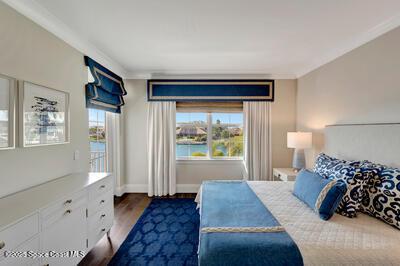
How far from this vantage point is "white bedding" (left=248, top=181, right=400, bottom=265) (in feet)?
4.00

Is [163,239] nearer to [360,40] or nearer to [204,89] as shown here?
[204,89]

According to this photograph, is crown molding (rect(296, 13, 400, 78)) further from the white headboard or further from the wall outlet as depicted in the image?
the wall outlet

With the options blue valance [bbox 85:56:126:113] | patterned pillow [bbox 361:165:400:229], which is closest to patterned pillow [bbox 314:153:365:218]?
patterned pillow [bbox 361:165:400:229]

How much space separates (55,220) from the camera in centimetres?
150

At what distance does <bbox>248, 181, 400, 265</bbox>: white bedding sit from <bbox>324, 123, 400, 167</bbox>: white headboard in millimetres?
696

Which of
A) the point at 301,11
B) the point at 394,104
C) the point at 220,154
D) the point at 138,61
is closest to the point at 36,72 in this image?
the point at 138,61

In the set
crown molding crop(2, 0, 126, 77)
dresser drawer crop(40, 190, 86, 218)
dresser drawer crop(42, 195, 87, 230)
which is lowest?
dresser drawer crop(42, 195, 87, 230)

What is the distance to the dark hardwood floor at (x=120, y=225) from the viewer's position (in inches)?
80.7

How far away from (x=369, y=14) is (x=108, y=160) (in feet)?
13.5

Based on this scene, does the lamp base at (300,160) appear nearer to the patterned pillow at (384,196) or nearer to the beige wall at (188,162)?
the beige wall at (188,162)

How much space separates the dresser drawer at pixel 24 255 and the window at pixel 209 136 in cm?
285

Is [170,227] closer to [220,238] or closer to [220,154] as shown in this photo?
[220,238]

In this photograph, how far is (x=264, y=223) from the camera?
1.56 meters

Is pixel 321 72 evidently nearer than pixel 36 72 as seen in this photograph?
No
